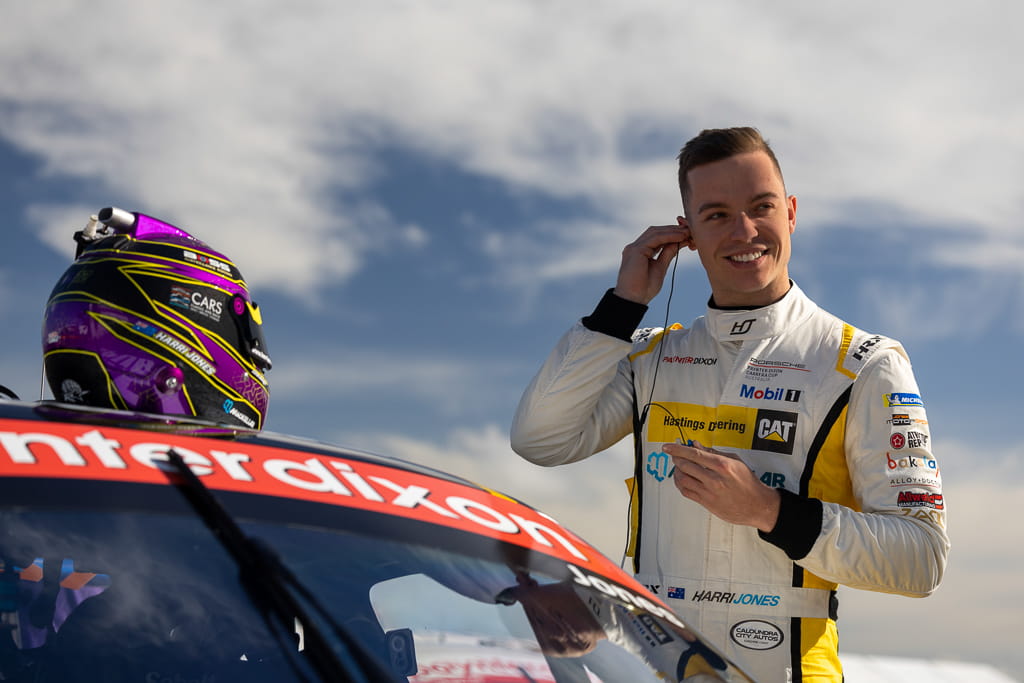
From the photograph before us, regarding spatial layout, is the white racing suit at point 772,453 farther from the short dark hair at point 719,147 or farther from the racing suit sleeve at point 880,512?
the short dark hair at point 719,147

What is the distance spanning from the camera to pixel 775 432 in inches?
112

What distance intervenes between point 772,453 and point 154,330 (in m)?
1.73

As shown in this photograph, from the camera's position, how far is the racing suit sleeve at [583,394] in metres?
3.03

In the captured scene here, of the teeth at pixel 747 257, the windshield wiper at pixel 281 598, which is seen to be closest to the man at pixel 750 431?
the teeth at pixel 747 257

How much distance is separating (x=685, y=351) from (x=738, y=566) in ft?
2.32

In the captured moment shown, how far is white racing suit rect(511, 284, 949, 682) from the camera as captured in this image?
8.57ft

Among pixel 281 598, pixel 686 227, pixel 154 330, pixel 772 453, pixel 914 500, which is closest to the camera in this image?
pixel 281 598

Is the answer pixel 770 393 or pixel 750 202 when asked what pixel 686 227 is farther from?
pixel 770 393

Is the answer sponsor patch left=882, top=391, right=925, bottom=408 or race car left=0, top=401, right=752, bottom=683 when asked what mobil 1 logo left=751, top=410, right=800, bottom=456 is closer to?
sponsor patch left=882, top=391, right=925, bottom=408

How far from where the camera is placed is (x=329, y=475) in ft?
5.26

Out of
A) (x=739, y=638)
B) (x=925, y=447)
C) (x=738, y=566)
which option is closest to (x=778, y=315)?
(x=925, y=447)

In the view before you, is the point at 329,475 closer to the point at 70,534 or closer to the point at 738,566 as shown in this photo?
the point at 70,534

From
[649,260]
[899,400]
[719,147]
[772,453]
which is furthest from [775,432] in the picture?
[719,147]

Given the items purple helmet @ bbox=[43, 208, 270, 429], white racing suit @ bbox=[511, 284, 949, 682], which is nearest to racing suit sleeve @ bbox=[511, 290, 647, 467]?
white racing suit @ bbox=[511, 284, 949, 682]
